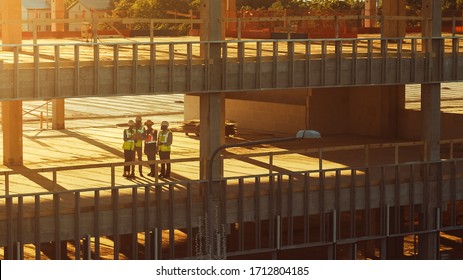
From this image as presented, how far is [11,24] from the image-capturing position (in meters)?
51.7

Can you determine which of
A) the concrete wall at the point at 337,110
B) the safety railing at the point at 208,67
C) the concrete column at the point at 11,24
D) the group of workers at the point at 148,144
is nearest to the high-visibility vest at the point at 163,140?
the group of workers at the point at 148,144

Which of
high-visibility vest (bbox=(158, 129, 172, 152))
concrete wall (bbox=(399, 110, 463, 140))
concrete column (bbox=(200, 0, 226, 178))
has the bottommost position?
concrete wall (bbox=(399, 110, 463, 140))

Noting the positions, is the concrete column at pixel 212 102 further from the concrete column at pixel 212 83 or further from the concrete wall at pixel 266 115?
the concrete wall at pixel 266 115

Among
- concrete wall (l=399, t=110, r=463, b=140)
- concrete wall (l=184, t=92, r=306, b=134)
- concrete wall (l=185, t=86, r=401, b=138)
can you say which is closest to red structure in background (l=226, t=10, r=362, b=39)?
concrete wall (l=185, t=86, r=401, b=138)

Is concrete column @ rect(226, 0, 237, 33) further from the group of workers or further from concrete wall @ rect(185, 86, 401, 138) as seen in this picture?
the group of workers

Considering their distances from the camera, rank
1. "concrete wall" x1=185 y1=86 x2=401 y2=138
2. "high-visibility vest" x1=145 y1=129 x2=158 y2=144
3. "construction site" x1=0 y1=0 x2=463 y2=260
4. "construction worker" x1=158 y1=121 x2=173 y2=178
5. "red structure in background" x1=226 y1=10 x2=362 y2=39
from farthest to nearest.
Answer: "concrete wall" x1=185 y1=86 x2=401 y2=138 < "red structure in background" x1=226 y1=10 x2=362 y2=39 < "high-visibility vest" x1=145 y1=129 x2=158 y2=144 < "construction worker" x1=158 y1=121 x2=173 y2=178 < "construction site" x1=0 y1=0 x2=463 y2=260

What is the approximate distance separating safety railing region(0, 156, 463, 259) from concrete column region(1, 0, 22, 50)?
6.81m

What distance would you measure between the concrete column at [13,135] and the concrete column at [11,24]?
8.73 feet

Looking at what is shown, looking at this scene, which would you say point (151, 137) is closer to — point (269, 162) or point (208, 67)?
point (208, 67)

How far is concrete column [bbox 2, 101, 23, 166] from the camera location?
2122 inches

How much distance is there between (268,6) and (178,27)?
121 ft

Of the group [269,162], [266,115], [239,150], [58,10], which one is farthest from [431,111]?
[58,10]
